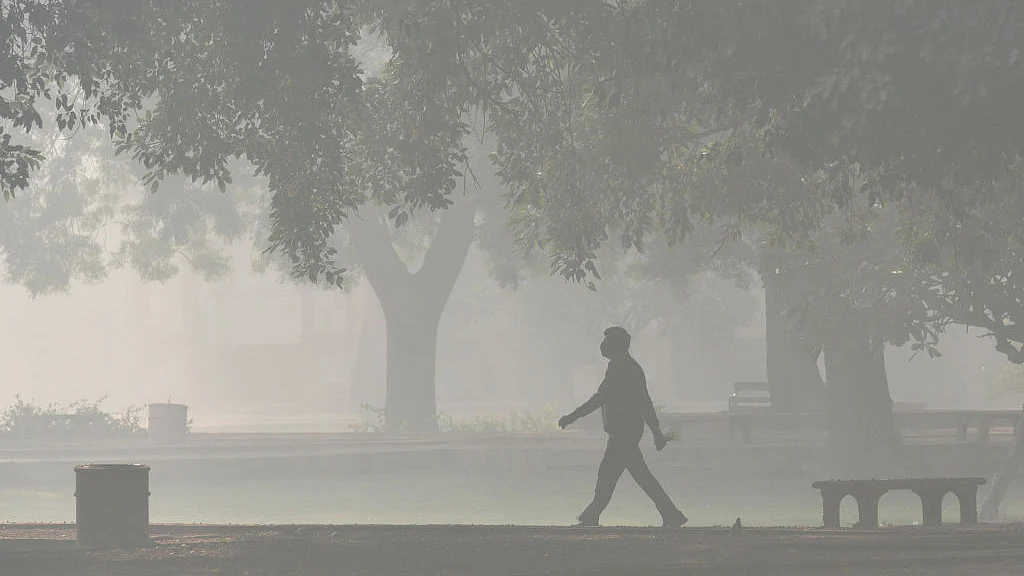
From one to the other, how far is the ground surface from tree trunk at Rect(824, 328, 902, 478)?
43.2ft

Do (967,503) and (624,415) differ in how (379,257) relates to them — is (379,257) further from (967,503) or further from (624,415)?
(624,415)

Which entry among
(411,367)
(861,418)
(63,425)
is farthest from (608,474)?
(63,425)

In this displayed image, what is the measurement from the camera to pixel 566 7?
12891 mm

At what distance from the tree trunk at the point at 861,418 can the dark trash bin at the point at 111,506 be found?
15.9 metres

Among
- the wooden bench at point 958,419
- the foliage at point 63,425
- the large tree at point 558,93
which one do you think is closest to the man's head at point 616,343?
the large tree at point 558,93

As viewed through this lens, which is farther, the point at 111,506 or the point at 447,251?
the point at 447,251

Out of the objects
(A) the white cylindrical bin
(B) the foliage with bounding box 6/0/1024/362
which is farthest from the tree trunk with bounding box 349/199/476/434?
(B) the foliage with bounding box 6/0/1024/362

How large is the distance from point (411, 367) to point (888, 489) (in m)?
24.2

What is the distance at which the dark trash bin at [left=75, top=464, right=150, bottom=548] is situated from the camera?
11.2 metres

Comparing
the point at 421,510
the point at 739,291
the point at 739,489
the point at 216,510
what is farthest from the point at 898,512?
the point at 739,291

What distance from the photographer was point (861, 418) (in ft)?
83.8

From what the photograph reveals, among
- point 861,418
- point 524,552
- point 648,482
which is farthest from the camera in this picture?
point 861,418

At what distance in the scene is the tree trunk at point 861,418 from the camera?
25.4 metres

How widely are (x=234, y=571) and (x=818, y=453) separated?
18.5 metres
